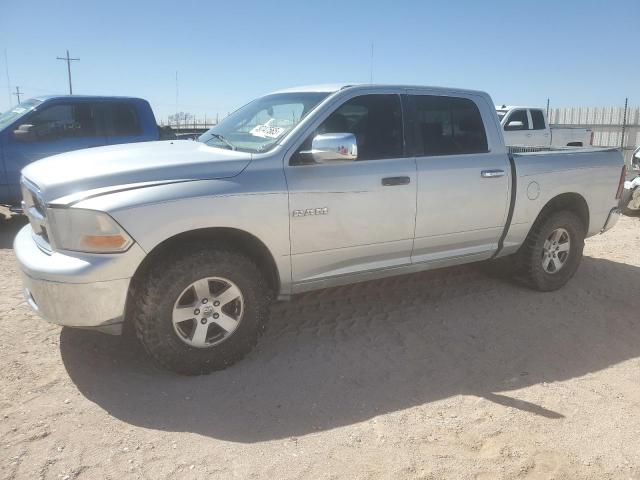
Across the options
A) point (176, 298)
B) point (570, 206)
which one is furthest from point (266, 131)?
point (570, 206)

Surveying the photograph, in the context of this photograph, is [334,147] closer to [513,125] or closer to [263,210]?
[263,210]

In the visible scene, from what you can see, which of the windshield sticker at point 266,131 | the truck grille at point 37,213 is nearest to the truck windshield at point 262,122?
the windshield sticker at point 266,131

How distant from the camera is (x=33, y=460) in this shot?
2596 millimetres

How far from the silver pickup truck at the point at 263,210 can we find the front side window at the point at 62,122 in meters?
4.49

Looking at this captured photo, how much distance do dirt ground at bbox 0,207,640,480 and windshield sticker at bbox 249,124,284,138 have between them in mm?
1524

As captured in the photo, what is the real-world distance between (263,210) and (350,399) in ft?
4.26

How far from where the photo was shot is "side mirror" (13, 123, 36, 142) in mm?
7391

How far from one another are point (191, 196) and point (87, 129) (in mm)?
5851

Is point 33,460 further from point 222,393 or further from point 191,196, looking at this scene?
point 191,196

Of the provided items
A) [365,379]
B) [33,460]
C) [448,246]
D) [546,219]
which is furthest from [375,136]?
[33,460]

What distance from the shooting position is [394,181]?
389 centimetres

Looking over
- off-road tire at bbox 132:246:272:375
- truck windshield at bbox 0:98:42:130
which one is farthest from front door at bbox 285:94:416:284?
truck windshield at bbox 0:98:42:130

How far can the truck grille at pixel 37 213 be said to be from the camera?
3.22m

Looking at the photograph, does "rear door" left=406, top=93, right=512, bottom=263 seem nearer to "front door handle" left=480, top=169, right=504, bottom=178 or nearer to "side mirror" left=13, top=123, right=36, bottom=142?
"front door handle" left=480, top=169, right=504, bottom=178
